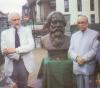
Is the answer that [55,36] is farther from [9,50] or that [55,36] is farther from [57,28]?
[9,50]

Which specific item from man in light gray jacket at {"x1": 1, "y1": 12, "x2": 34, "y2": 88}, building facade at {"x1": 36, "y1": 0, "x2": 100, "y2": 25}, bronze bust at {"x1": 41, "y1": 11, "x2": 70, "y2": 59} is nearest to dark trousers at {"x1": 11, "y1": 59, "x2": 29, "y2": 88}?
man in light gray jacket at {"x1": 1, "y1": 12, "x2": 34, "y2": 88}

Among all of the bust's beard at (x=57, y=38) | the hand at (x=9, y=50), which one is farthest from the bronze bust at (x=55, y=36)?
the hand at (x=9, y=50)

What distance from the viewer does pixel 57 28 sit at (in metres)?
1.84

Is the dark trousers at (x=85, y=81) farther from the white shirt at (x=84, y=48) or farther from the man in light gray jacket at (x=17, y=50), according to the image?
the man in light gray jacket at (x=17, y=50)

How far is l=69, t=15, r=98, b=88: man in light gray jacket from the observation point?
74.0 inches

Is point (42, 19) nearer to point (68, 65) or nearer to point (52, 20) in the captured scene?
point (52, 20)

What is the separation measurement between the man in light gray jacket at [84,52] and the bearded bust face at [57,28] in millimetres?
79

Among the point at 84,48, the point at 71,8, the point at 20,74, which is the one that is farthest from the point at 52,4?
the point at 20,74

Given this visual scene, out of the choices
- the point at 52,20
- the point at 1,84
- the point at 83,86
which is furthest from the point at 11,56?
the point at 83,86

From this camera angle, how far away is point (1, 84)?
6.33 feet

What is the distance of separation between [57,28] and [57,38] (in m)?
0.06

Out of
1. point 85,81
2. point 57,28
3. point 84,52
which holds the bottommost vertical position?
point 85,81

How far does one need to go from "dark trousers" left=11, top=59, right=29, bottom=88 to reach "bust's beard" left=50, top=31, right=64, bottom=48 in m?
0.21

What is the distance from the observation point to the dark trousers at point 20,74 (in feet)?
6.33
